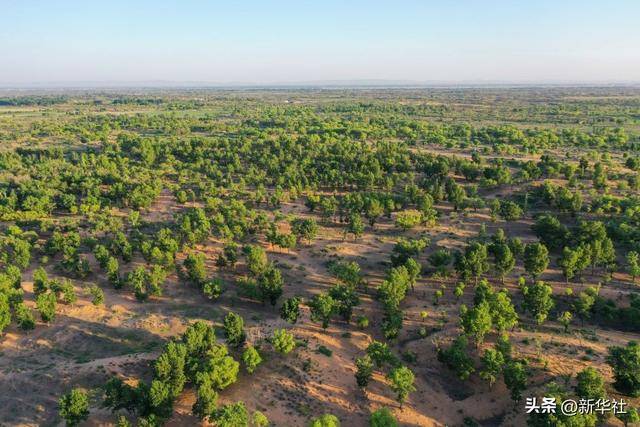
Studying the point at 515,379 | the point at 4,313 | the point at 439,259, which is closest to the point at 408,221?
the point at 439,259

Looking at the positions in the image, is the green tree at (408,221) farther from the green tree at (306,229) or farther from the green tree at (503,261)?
the green tree at (503,261)

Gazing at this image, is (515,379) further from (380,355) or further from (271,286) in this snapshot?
(271,286)

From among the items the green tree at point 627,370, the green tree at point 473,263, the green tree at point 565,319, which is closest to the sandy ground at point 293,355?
the green tree at point 565,319

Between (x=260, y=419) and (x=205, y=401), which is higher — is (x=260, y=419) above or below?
below

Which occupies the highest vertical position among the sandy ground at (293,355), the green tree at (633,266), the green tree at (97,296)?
the green tree at (633,266)

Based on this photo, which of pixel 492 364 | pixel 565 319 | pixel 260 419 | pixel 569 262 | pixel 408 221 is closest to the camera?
pixel 260 419

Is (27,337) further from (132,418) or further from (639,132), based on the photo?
Result: (639,132)

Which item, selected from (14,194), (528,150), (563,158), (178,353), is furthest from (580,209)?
(14,194)

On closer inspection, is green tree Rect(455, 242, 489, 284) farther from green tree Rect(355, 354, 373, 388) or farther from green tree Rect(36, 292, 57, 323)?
green tree Rect(36, 292, 57, 323)
